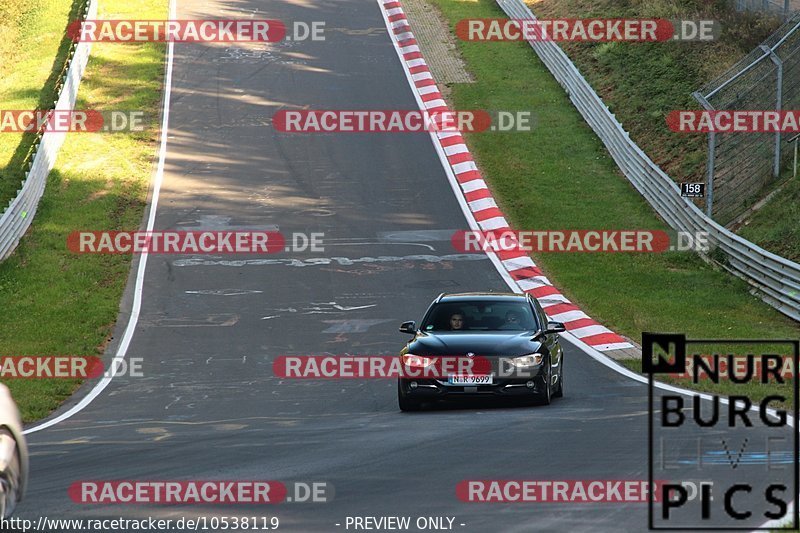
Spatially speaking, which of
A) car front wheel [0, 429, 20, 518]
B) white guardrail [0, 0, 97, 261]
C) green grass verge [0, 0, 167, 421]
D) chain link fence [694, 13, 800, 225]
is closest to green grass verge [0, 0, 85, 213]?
white guardrail [0, 0, 97, 261]

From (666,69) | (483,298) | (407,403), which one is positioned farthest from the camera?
(666,69)

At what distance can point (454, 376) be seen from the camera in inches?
593

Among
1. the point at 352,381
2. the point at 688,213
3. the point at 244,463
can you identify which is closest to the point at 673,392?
the point at 352,381

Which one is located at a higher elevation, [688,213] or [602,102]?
[602,102]

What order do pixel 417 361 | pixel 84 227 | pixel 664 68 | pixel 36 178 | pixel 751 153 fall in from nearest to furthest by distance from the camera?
pixel 417 361 → pixel 751 153 → pixel 84 227 → pixel 36 178 → pixel 664 68

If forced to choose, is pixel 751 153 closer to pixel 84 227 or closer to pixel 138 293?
pixel 138 293

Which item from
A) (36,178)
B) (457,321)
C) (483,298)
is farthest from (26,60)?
(457,321)

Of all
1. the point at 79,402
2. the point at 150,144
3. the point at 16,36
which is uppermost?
the point at 16,36

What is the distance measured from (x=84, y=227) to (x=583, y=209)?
13042 millimetres

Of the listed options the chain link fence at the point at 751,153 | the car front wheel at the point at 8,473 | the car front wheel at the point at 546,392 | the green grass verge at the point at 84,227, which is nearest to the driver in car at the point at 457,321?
the car front wheel at the point at 546,392

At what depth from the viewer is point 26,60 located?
161 feet

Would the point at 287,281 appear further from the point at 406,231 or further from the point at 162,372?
the point at 162,372

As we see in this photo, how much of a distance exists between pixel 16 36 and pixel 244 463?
4571 cm

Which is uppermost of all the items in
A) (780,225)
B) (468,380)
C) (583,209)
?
(583,209)
